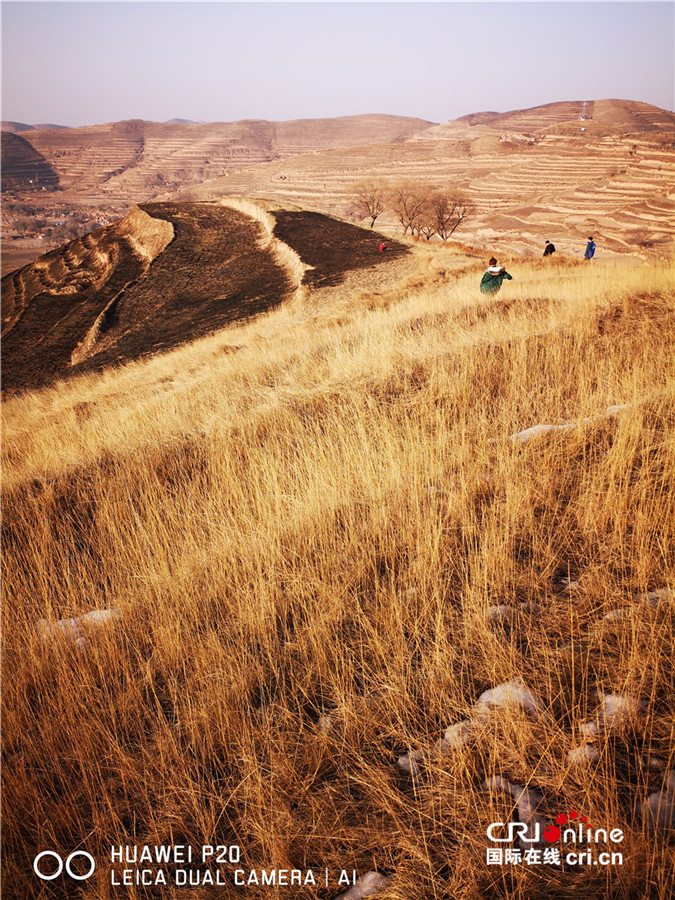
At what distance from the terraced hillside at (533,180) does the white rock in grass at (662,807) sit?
67.7 metres

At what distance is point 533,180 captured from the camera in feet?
357

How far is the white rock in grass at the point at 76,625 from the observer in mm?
2264

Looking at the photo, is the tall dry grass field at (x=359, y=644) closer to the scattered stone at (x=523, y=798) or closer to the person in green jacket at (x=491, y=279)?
the scattered stone at (x=523, y=798)

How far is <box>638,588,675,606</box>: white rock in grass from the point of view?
1.83 metres

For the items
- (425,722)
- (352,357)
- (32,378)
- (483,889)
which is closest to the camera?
(483,889)

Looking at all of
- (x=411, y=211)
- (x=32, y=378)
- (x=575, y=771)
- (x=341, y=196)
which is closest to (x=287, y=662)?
(x=575, y=771)

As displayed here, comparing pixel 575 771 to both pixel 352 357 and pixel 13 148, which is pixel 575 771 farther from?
pixel 13 148

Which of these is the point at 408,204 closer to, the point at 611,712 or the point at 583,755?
the point at 611,712

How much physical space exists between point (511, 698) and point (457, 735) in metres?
0.24

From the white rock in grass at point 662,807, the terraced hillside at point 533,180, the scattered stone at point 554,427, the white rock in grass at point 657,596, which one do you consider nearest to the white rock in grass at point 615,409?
the scattered stone at point 554,427

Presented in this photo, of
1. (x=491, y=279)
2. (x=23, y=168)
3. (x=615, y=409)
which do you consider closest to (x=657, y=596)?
(x=615, y=409)

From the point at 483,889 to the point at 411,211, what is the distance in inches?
2194

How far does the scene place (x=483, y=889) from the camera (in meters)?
1.16

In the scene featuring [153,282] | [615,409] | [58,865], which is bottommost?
[58,865]
